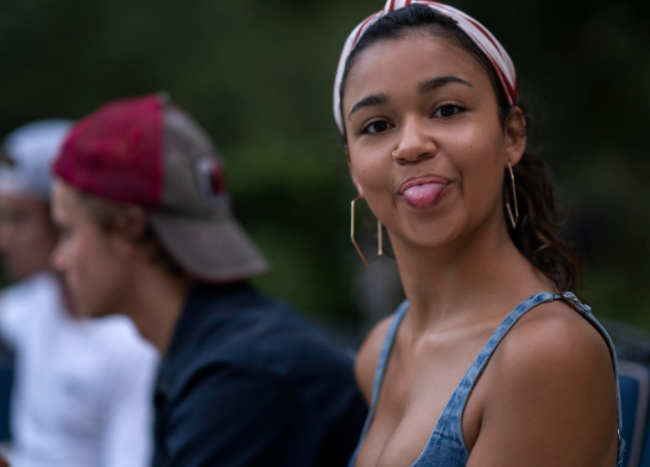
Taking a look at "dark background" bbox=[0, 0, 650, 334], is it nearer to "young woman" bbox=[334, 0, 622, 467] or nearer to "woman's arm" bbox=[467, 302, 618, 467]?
"young woman" bbox=[334, 0, 622, 467]

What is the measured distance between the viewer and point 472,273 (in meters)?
1.34

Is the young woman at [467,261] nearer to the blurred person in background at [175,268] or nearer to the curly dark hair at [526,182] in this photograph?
the curly dark hair at [526,182]

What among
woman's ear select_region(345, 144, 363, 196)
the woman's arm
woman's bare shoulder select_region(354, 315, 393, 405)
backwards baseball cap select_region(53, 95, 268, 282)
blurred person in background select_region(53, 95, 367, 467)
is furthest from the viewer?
backwards baseball cap select_region(53, 95, 268, 282)

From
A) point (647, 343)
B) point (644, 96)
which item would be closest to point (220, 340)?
point (647, 343)

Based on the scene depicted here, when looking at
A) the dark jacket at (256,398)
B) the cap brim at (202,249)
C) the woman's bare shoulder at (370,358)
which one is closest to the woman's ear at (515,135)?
the woman's bare shoulder at (370,358)

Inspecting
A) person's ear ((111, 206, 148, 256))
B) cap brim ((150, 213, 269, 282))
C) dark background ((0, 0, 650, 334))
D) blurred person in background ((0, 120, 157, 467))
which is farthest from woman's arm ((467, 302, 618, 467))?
dark background ((0, 0, 650, 334))

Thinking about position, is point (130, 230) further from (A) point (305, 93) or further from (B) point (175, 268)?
(A) point (305, 93)

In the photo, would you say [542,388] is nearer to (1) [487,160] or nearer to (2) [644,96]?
(1) [487,160]

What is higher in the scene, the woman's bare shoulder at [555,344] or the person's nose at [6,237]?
the woman's bare shoulder at [555,344]

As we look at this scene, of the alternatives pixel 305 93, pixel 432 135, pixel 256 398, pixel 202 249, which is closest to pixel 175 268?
pixel 202 249

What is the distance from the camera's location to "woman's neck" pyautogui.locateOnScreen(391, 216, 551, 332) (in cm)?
131

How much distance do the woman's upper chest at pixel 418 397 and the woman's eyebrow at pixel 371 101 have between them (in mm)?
449

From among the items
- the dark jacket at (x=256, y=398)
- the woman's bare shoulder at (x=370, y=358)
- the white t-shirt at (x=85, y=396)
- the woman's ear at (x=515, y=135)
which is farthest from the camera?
the white t-shirt at (x=85, y=396)

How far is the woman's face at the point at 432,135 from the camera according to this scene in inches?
48.8
